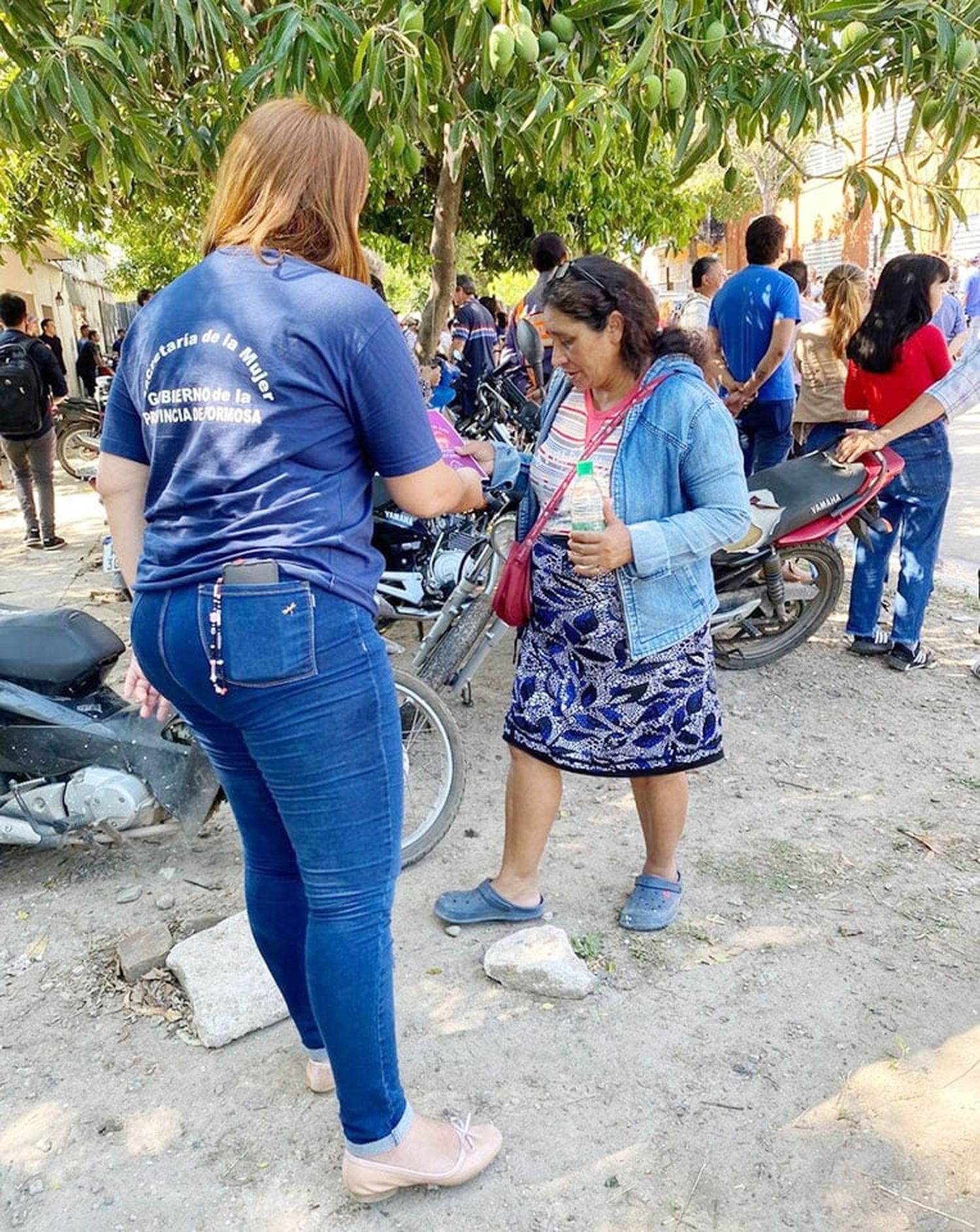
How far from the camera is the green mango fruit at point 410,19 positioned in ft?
8.05

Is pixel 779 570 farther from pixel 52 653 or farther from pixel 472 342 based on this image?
pixel 472 342

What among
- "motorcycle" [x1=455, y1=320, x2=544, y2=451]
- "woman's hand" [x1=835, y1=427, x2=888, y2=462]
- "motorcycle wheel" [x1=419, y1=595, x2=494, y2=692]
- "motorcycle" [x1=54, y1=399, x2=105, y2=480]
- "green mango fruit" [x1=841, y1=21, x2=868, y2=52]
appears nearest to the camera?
"green mango fruit" [x1=841, y1=21, x2=868, y2=52]

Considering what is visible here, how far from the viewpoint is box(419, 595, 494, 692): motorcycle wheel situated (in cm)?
353

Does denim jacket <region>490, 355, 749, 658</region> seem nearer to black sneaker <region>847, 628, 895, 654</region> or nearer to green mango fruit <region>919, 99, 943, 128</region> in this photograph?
green mango fruit <region>919, 99, 943, 128</region>

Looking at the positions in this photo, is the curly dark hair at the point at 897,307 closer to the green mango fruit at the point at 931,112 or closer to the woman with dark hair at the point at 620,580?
the green mango fruit at the point at 931,112

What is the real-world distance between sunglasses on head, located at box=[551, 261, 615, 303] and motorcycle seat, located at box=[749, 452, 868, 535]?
6.77 feet

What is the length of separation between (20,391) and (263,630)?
663cm

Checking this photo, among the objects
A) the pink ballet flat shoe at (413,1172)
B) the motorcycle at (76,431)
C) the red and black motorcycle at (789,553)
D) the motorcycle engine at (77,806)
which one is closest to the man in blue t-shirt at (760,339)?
the red and black motorcycle at (789,553)

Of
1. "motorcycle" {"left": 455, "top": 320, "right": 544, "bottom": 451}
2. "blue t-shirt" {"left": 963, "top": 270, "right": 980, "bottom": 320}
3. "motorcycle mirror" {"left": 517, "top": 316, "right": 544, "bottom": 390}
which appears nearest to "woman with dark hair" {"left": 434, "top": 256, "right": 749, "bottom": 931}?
"motorcycle" {"left": 455, "top": 320, "right": 544, "bottom": 451}

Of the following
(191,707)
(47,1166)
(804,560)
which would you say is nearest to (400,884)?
(47,1166)

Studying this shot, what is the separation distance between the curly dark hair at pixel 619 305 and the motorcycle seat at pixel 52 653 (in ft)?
5.70

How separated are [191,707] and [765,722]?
9.96 ft

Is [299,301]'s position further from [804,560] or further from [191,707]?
[804,560]

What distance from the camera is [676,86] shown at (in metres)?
2.59
